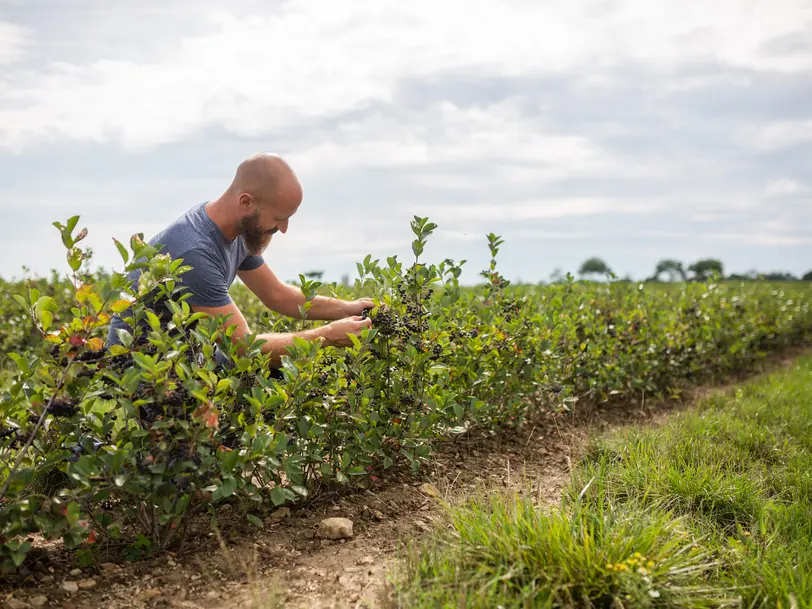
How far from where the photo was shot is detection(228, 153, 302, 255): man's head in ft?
13.5

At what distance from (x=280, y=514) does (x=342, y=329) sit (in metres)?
1.12

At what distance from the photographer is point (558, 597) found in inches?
97.9

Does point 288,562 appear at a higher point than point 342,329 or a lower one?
lower

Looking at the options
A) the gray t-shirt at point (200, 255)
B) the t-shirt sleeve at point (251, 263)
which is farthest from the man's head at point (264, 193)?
the t-shirt sleeve at point (251, 263)

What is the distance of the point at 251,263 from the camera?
4.74 m

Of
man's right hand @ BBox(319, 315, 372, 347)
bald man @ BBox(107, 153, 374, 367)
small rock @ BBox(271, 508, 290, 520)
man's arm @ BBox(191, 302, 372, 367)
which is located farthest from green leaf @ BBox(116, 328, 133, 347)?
small rock @ BBox(271, 508, 290, 520)

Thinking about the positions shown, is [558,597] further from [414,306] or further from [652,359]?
[652,359]

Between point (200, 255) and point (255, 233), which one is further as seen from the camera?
point (255, 233)

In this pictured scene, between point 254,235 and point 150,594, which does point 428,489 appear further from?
point 254,235

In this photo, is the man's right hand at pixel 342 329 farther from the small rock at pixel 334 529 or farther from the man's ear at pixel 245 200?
the man's ear at pixel 245 200

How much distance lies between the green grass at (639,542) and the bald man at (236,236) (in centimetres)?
140

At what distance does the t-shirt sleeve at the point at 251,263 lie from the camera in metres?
4.72

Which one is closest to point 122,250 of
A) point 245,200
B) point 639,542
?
point 245,200

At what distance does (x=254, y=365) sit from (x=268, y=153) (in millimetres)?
1680
